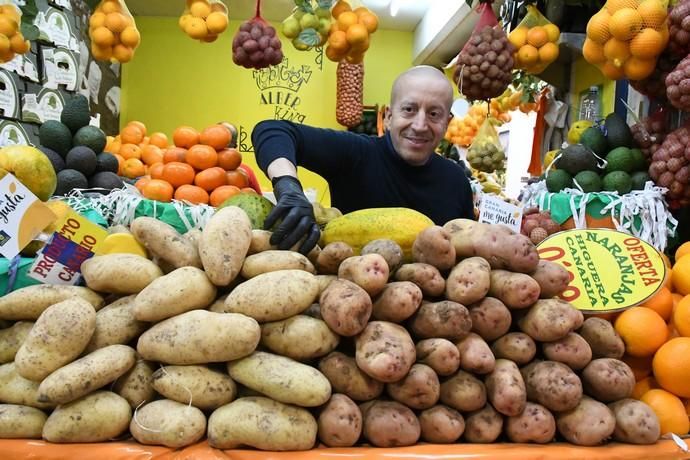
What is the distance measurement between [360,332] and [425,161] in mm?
1176

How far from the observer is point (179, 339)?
94 centimetres

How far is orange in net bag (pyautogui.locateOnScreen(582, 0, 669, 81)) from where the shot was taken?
2.07 meters

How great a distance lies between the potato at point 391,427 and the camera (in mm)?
929

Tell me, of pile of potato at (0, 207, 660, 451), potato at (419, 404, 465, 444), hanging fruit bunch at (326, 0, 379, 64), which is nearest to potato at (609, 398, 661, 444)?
pile of potato at (0, 207, 660, 451)

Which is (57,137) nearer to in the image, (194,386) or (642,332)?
(194,386)

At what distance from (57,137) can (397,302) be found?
5.73 feet

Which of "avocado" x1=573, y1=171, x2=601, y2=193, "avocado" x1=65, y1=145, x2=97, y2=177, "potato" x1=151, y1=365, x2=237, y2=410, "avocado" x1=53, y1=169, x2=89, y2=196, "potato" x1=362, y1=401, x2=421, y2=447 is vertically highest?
"avocado" x1=573, y1=171, x2=601, y2=193

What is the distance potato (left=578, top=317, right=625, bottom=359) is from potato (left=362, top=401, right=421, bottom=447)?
0.45m

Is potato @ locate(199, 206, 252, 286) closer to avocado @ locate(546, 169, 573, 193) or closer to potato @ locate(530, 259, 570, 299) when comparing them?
potato @ locate(530, 259, 570, 299)

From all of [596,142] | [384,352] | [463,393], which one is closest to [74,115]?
[384,352]

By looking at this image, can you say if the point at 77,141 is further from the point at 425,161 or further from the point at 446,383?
the point at 446,383

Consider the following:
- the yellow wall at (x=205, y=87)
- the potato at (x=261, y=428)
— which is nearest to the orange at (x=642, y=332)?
the potato at (x=261, y=428)

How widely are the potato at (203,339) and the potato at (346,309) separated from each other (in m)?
0.14

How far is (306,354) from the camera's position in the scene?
0.98 meters
